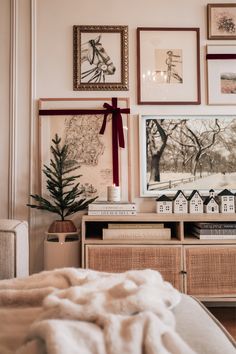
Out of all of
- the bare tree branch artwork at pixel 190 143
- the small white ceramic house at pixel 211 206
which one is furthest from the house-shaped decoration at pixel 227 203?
the bare tree branch artwork at pixel 190 143

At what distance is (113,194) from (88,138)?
47 cm

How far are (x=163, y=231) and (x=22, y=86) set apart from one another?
145 cm

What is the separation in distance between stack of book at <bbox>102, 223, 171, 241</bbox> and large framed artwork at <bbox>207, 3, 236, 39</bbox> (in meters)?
1.48

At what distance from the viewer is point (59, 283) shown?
93 cm

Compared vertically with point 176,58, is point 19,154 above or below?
below

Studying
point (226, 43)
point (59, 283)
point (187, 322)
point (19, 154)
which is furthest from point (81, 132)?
point (187, 322)

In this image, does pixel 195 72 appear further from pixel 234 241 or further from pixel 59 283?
pixel 59 283

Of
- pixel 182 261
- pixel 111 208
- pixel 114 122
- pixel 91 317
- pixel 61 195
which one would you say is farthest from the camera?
pixel 114 122

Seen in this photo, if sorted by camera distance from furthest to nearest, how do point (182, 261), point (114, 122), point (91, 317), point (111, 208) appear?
point (114, 122) → point (111, 208) → point (182, 261) → point (91, 317)

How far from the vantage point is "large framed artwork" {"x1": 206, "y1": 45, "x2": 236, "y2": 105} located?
2473 millimetres

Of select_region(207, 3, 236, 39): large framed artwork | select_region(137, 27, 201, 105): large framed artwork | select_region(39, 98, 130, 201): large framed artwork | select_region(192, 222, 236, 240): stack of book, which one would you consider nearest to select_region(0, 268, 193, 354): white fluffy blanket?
select_region(192, 222, 236, 240): stack of book

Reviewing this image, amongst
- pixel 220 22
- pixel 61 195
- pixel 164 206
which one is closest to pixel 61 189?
pixel 61 195

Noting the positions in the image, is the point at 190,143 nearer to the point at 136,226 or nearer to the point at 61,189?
the point at 136,226

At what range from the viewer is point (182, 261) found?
2025 millimetres
